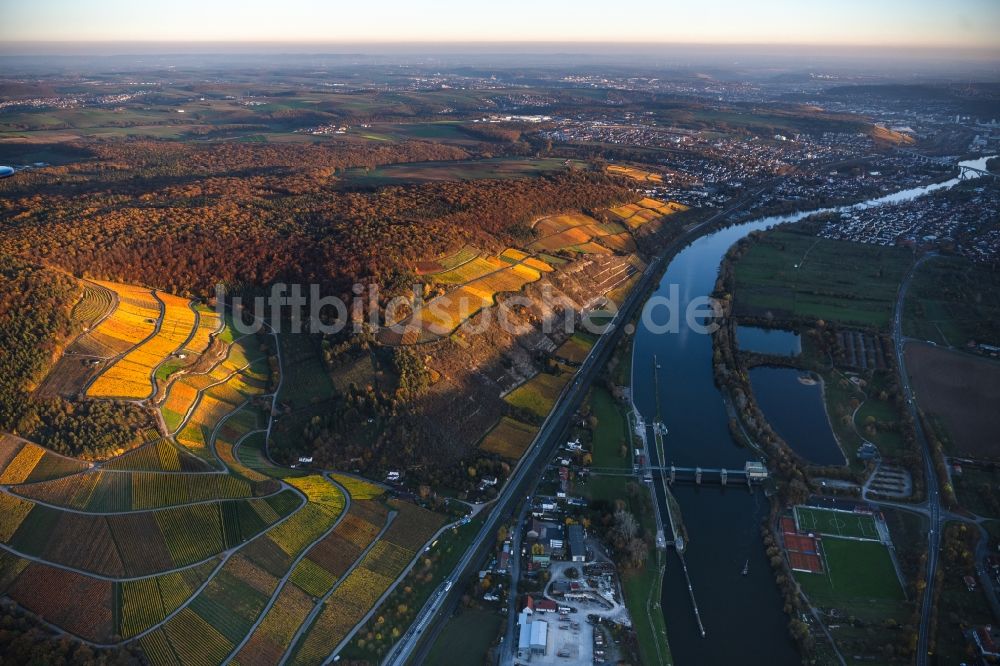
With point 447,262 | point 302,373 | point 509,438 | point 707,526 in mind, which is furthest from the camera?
point 447,262

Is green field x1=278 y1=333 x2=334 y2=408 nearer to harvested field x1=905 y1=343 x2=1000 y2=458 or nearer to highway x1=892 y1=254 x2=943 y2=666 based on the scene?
highway x1=892 y1=254 x2=943 y2=666

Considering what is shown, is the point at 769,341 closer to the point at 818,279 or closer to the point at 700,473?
the point at 818,279

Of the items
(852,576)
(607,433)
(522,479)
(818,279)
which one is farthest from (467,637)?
(818,279)

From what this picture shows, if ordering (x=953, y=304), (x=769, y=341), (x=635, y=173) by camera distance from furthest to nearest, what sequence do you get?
(x=635, y=173) < (x=953, y=304) < (x=769, y=341)

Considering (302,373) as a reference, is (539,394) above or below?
below

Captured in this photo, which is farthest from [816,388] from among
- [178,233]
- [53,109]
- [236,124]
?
[53,109]

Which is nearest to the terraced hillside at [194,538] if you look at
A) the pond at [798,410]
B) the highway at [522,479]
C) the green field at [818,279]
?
the highway at [522,479]

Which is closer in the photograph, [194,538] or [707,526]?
[194,538]
